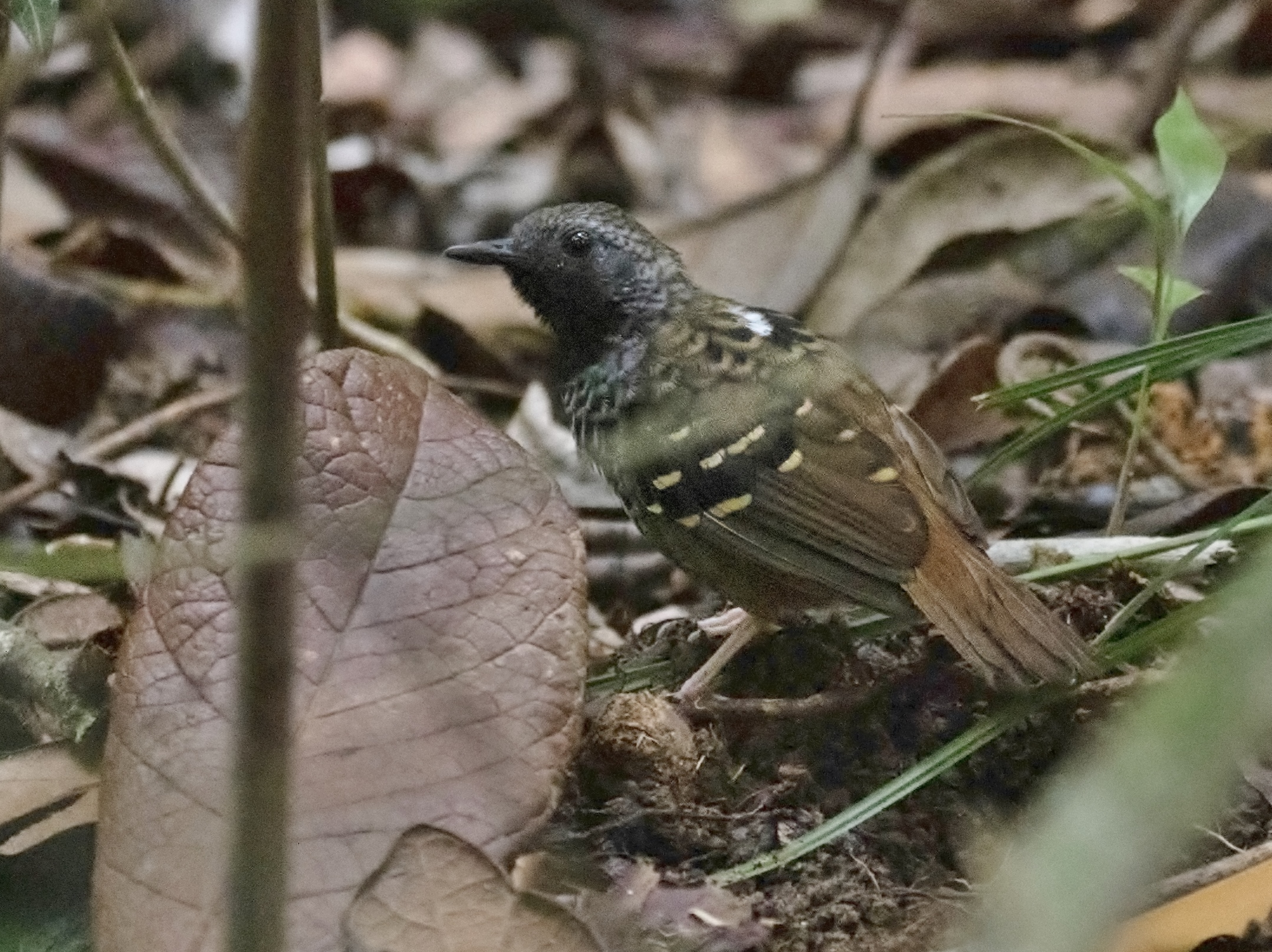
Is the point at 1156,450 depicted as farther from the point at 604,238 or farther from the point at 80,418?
the point at 80,418

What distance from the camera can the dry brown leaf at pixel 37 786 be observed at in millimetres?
2584

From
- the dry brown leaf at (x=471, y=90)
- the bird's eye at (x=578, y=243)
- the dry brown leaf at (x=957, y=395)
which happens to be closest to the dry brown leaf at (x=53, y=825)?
the bird's eye at (x=578, y=243)

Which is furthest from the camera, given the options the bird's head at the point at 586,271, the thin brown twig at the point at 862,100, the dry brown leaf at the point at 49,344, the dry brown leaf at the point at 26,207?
the thin brown twig at the point at 862,100

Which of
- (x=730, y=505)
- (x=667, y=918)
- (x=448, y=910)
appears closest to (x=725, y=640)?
(x=730, y=505)

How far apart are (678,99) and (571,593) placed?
17.0 feet

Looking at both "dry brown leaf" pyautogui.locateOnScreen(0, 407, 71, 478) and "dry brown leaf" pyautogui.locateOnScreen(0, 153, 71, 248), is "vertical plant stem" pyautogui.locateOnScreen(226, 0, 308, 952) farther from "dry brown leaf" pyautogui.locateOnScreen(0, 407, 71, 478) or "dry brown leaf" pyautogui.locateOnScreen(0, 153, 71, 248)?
"dry brown leaf" pyautogui.locateOnScreen(0, 153, 71, 248)

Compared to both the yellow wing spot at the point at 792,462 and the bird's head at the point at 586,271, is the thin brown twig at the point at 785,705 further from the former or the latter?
the bird's head at the point at 586,271

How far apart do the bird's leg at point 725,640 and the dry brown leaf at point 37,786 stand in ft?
3.14

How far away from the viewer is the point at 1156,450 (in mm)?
4062

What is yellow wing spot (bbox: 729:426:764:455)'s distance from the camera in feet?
10.9

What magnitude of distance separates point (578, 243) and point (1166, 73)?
2.77 m

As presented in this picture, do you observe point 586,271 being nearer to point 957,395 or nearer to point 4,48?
point 957,395

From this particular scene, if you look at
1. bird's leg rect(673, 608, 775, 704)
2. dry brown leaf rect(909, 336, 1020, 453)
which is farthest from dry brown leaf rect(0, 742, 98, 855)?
dry brown leaf rect(909, 336, 1020, 453)

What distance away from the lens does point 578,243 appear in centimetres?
397
